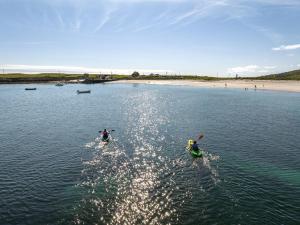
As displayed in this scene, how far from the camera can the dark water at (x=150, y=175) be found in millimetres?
27734

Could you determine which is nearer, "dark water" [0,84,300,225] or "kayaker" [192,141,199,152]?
"dark water" [0,84,300,225]

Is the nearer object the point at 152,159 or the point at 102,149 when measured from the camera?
the point at 152,159

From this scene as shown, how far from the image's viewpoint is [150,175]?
36969 mm

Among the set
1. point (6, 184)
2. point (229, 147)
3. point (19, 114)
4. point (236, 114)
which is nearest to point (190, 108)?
point (236, 114)

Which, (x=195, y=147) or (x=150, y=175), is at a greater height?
(x=195, y=147)

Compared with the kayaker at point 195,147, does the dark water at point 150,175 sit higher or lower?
lower

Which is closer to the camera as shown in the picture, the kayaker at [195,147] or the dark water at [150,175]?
the dark water at [150,175]

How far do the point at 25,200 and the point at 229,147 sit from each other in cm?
3318

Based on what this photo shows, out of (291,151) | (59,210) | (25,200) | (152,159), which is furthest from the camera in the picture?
(291,151)

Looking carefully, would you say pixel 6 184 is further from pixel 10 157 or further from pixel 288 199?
pixel 288 199

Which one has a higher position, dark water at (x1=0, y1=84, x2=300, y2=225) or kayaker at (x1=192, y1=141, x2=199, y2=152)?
kayaker at (x1=192, y1=141, x2=199, y2=152)

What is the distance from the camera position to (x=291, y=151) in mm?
46781

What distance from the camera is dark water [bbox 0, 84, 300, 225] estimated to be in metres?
27.7

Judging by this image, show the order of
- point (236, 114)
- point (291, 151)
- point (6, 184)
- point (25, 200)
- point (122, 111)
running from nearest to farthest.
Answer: point (25, 200) → point (6, 184) → point (291, 151) → point (236, 114) → point (122, 111)
